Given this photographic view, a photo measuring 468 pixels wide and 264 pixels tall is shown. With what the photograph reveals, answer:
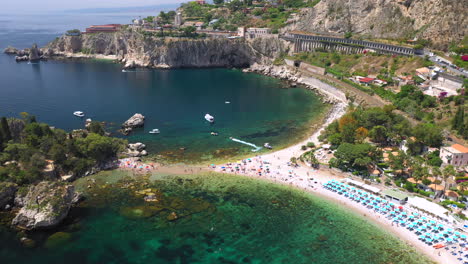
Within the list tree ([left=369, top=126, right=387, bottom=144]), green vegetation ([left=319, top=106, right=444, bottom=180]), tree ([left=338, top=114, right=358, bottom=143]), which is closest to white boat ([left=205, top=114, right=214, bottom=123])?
green vegetation ([left=319, top=106, right=444, bottom=180])

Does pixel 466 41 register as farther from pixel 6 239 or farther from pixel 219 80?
pixel 6 239

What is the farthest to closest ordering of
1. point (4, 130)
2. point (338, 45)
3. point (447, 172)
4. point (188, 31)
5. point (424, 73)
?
point (188, 31) → point (338, 45) → point (424, 73) → point (4, 130) → point (447, 172)

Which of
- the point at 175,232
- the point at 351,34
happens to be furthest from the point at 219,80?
the point at 175,232

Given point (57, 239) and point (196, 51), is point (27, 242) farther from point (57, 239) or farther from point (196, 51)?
point (196, 51)

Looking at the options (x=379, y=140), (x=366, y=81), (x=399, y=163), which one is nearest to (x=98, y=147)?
(x=399, y=163)

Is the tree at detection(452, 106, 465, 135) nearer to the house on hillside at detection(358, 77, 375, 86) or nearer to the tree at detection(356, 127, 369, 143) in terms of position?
the tree at detection(356, 127, 369, 143)

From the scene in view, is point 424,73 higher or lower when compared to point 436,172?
higher
